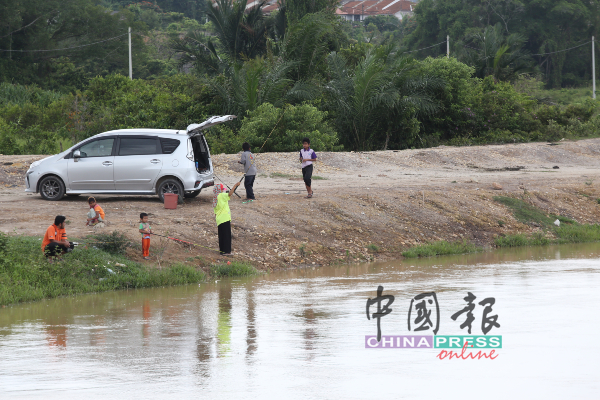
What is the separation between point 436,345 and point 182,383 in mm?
2986

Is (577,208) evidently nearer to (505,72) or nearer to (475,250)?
(475,250)

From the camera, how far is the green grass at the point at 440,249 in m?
17.1

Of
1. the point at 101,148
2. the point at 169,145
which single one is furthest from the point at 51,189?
the point at 169,145

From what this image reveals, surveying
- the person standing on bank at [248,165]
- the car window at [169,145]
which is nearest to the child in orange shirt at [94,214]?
the car window at [169,145]

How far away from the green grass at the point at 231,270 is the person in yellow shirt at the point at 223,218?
46 centimetres

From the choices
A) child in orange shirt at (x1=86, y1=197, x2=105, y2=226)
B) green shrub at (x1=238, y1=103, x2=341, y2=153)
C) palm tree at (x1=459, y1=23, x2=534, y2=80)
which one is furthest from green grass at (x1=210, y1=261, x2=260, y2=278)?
palm tree at (x1=459, y1=23, x2=534, y2=80)

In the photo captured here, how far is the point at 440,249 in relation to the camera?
689 inches

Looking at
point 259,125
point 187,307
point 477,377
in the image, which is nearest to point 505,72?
point 259,125

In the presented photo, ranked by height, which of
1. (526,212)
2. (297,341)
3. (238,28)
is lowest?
(297,341)

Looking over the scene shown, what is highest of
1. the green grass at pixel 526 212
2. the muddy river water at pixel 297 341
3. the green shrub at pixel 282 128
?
the green shrub at pixel 282 128

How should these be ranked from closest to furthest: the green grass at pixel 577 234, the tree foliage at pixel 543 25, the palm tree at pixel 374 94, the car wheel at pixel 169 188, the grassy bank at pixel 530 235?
the car wheel at pixel 169 188, the grassy bank at pixel 530 235, the green grass at pixel 577 234, the palm tree at pixel 374 94, the tree foliage at pixel 543 25

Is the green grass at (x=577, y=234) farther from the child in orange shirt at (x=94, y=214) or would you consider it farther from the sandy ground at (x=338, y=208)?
the child in orange shirt at (x=94, y=214)

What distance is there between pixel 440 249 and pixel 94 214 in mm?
8030

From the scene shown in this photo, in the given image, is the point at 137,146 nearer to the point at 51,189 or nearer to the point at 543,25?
the point at 51,189
